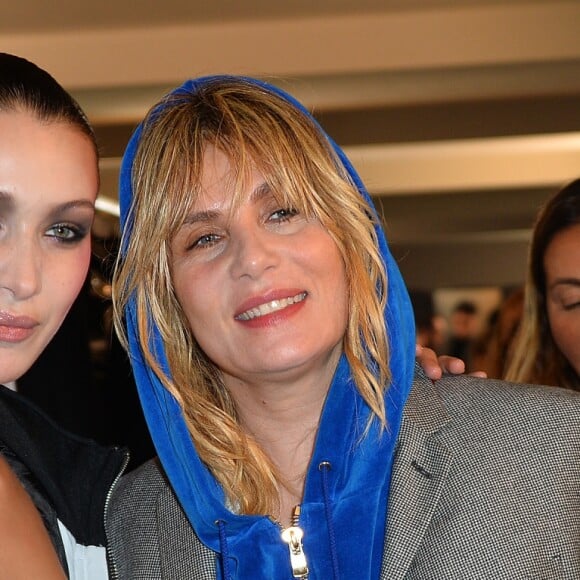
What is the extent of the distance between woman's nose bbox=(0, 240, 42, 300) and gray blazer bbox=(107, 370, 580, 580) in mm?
590

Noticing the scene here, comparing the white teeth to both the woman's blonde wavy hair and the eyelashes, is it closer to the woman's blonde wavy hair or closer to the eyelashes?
the woman's blonde wavy hair

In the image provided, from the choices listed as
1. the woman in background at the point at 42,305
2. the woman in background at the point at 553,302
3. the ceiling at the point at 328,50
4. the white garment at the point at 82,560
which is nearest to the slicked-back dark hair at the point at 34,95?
the woman in background at the point at 42,305

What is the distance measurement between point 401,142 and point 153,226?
5.82 m

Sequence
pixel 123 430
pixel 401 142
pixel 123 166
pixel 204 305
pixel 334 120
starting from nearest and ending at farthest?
pixel 204 305 < pixel 123 166 < pixel 123 430 < pixel 334 120 < pixel 401 142

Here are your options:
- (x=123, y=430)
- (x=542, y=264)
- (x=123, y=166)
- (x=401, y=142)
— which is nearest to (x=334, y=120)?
(x=401, y=142)

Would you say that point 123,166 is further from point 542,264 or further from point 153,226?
point 542,264

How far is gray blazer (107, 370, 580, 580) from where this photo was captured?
6.04ft

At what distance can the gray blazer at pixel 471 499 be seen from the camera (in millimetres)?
1841

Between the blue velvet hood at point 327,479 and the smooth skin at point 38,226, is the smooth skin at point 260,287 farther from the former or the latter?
the smooth skin at point 38,226

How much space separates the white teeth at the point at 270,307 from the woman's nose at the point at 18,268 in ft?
1.36

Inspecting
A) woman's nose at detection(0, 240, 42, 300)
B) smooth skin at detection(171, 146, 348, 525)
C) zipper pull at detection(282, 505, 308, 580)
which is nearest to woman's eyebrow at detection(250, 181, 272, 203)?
smooth skin at detection(171, 146, 348, 525)

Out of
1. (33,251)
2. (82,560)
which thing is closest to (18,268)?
(33,251)

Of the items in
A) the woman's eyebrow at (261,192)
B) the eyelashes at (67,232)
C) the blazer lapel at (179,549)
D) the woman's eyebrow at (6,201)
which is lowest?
the blazer lapel at (179,549)

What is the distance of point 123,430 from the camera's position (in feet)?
11.8
